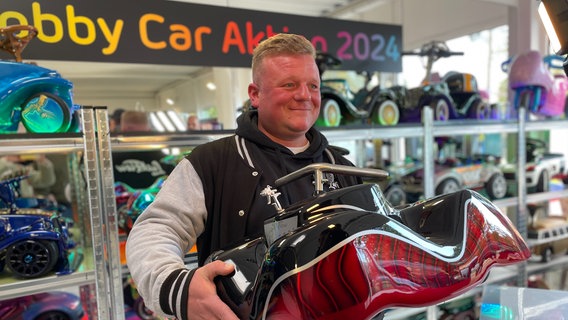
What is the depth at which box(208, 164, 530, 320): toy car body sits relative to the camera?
0.56m

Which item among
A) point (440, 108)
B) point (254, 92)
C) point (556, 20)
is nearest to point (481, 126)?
point (440, 108)

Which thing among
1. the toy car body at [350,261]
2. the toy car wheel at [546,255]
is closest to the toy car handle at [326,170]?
the toy car body at [350,261]

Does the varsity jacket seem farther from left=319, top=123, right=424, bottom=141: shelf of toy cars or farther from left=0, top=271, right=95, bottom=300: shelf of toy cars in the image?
left=319, top=123, right=424, bottom=141: shelf of toy cars

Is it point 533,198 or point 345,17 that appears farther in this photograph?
point 345,17

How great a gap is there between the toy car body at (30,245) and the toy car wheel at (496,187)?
2.50 m

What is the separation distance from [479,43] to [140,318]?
15.3ft

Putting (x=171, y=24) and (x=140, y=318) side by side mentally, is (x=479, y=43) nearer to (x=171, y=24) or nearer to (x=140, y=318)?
(x=171, y=24)

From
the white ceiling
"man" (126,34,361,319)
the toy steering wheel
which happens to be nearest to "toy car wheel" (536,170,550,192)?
the white ceiling

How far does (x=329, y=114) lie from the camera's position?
2.16 meters

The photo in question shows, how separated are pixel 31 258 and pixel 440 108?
225 centimetres

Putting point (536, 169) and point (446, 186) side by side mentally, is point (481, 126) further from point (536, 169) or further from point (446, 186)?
point (536, 169)

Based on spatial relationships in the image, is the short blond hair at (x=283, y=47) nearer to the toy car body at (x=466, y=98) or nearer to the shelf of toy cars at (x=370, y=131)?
the shelf of toy cars at (x=370, y=131)

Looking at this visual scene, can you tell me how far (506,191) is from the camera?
274 cm

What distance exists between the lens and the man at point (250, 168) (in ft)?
2.98
